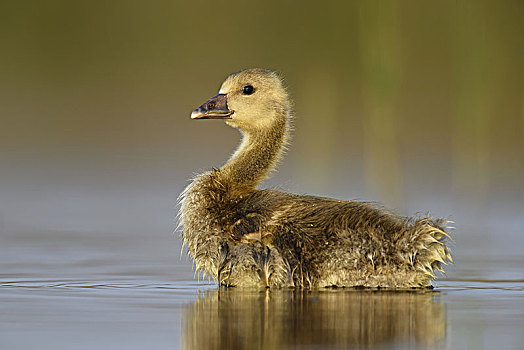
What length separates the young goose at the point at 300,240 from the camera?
7855mm

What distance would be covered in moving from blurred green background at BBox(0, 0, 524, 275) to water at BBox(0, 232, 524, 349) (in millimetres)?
1726

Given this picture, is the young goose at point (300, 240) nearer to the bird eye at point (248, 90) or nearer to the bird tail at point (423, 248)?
the bird tail at point (423, 248)

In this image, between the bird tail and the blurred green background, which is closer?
the bird tail

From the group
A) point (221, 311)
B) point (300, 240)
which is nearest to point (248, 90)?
point (300, 240)

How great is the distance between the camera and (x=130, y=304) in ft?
23.8

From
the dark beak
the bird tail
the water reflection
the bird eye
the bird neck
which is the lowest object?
the water reflection

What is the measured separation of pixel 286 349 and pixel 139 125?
12674 mm

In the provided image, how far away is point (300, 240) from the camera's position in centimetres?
804

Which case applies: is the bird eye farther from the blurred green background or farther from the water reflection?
the water reflection

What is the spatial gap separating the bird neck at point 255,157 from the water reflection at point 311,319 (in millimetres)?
1615

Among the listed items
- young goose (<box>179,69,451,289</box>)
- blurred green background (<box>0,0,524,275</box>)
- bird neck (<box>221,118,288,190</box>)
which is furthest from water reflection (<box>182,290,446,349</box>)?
blurred green background (<box>0,0,524,275</box>)

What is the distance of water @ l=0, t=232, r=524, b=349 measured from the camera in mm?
6020

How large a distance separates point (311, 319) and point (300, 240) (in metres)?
1.48

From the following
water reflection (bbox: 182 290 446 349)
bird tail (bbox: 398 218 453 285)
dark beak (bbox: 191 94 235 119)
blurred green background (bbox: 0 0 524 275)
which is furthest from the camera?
blurred green background (bbox: 0 0 524 275)
